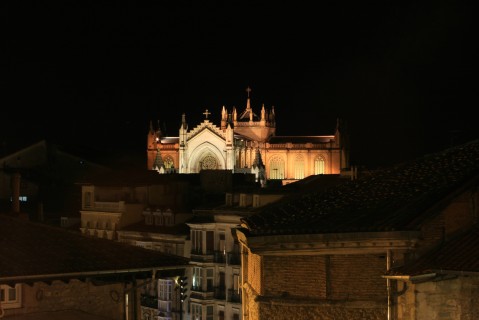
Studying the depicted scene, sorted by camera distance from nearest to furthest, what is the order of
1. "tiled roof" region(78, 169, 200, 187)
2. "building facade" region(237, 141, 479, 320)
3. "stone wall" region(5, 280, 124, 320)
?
"building facade" region(237, 141, 479, 320)
"stone wall" region(5, 280, 124, 320)
"tiled roof" region(78, 169, 200, 187)

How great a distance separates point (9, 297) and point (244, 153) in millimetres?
110531

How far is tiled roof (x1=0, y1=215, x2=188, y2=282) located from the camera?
18969mm

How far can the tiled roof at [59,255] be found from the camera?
62.2 feet

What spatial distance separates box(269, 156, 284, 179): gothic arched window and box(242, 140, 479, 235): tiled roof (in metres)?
108

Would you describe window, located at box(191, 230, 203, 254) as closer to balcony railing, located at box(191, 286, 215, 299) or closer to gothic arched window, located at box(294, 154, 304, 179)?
balcony railing, located at box(191, 286, 215, 299)

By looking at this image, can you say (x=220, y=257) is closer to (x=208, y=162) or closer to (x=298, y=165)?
(x=298, y=165)

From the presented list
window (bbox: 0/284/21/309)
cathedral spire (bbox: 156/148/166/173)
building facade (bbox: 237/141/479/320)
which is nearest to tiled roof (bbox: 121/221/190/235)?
window (bbox: 0/284/21/309)

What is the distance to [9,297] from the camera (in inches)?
778

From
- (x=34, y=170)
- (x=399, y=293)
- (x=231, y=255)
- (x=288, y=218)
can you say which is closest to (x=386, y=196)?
(x=288, y=218)

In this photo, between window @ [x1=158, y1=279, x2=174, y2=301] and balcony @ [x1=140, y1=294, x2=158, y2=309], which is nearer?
window @ [x1=158, y1=279, x2=174, y2=301]

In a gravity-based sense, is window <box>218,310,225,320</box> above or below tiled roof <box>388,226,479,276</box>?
below

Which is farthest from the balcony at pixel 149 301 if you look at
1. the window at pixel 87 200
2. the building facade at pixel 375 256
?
the building facade at pixel 375 256

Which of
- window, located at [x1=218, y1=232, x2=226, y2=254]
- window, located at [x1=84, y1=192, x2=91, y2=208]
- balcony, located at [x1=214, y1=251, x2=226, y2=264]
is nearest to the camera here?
balcony, located at [x1=214, y1=251, x2=226, y2=264]

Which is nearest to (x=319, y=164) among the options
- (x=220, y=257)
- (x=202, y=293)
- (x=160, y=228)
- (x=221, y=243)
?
(x=160, y=228)
